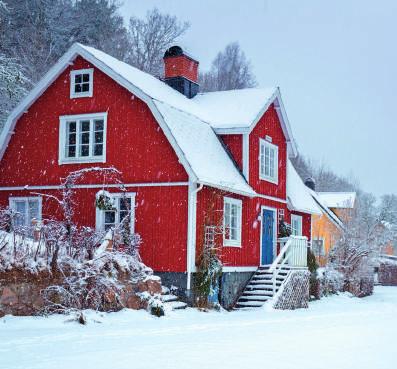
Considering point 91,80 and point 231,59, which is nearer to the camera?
point 91,80

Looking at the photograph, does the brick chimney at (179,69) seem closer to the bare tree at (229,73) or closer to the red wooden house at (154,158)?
the red wooden house at (154,158)

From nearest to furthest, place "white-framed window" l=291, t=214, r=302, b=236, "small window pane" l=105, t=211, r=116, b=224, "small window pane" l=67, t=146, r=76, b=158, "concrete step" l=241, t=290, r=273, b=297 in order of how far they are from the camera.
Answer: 1. "small window pane" l=105, t=211, r=116, b=224
2. "small window pane" l=67, t=146, r=76, b=158
3. "concrete step" l=241, t=290, r=273, b=297
4. "white-framed window" l=291, t=214, r=302, b=236

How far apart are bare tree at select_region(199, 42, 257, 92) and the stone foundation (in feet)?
88.7

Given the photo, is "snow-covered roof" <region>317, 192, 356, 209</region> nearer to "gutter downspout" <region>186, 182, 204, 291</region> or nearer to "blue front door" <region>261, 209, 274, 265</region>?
"blue front door" <region>261, 209, 274, 265</region>

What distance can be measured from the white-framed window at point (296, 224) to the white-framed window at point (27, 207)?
10.9 m

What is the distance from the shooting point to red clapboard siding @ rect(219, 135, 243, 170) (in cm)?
2186

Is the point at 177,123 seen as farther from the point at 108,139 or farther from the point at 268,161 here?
the point at 268,161

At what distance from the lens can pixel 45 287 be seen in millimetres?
14125

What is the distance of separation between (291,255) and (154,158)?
21.0ft

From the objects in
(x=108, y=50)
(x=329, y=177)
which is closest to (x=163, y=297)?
(x=108, y=50)

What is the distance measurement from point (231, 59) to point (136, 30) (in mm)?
17903

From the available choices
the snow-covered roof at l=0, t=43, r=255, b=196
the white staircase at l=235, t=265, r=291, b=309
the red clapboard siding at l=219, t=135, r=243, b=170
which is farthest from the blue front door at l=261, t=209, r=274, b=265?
the snow-covered roof at l=0, t=43, r=255, b=196

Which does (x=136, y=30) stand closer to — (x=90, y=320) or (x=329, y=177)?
(x=90, y=320)

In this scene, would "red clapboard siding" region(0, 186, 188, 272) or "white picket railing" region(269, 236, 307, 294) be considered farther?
"white picket railing" region(269, 236, 307, 294)
